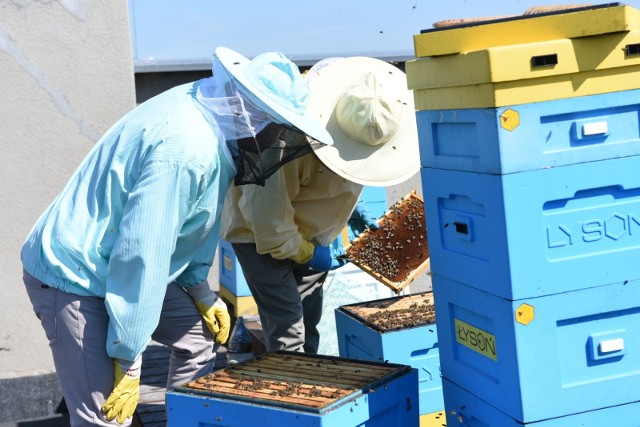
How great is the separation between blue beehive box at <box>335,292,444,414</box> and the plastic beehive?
3.96 ft

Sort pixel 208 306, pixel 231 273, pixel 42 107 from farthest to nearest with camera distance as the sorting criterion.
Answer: pixel 231 273, pixel 42 107, pixel 208 306

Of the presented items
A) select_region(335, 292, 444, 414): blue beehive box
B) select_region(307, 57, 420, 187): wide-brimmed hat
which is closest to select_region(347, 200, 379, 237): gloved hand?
select_region(335, 292, 444, 414): blue beehive box

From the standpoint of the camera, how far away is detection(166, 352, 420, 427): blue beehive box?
2.28 meters

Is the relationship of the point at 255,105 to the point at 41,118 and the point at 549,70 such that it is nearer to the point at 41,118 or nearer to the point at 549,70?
the point at 549,70

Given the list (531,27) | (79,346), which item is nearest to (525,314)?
(531,27)

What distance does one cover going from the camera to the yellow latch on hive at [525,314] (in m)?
2.09

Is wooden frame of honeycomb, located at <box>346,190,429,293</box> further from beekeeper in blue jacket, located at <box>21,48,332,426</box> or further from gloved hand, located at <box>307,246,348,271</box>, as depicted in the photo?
beekeeper in blue jacket, located at <box>21,48,332,426</box>

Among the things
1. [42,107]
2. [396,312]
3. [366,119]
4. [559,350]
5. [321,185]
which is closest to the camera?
[559,350]

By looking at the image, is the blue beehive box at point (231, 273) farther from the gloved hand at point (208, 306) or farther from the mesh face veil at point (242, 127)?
the mesh face veil at point (242, 127)

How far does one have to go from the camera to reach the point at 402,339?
3.14 metres

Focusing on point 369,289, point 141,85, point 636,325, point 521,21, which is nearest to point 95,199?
point 521,21

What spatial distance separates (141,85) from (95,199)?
3170 mm

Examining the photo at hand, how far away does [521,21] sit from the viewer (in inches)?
84.6

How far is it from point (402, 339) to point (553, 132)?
1262 millimetres
